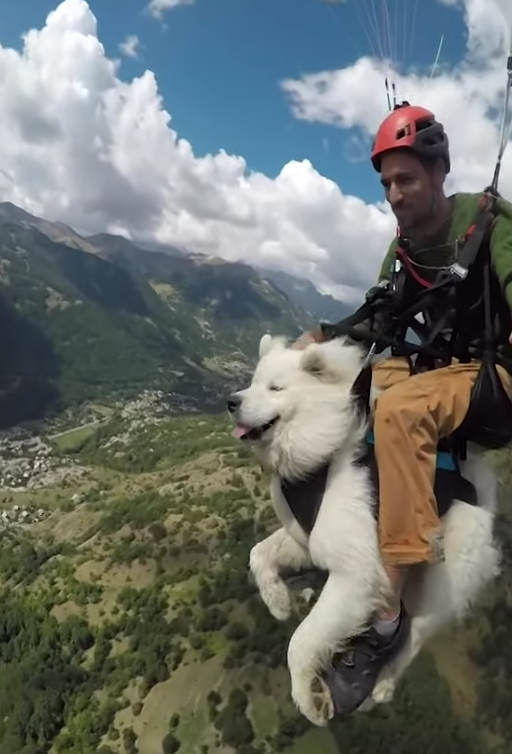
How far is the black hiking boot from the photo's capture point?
4.06 meters

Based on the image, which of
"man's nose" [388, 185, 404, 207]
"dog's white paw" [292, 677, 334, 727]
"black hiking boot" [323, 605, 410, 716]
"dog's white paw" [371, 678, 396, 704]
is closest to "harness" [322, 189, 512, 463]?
"man's nose" [388, 185, 404, 207]

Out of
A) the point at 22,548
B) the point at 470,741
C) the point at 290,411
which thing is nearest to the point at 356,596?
the point at 290,411

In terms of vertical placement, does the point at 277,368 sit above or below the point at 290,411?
above

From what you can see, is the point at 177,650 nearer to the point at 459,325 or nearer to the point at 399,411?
the point at 459,325

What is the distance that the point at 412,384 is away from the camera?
13.9 ft

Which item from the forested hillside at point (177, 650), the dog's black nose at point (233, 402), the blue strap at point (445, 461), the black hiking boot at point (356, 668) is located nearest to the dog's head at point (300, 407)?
the dog's black nose at point (233, 402)

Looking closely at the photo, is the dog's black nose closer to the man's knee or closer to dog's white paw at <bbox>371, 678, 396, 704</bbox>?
the man's knee

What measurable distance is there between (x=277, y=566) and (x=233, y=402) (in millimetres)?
1398

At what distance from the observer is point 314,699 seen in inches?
157

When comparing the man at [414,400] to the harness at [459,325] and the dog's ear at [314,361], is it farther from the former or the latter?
the dog's ear at [314,361]

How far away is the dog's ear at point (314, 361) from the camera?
422 centimetres

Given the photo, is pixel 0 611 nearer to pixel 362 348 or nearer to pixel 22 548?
pixel 22 548

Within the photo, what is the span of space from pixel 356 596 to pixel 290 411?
1.17 m

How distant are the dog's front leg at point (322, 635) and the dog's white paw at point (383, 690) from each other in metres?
0.51
